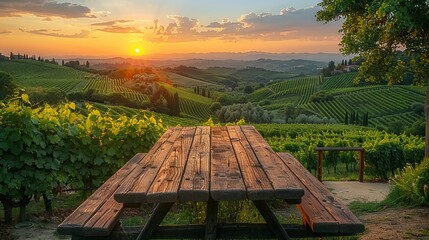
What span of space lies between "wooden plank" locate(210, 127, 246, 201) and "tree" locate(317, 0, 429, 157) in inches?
303

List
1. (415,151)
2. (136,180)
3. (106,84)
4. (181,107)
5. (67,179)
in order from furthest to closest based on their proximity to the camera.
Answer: (106,84) → (181,107) → (415,151) → (67,179) → (136,180)

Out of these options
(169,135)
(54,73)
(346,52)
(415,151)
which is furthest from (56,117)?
(54,73)

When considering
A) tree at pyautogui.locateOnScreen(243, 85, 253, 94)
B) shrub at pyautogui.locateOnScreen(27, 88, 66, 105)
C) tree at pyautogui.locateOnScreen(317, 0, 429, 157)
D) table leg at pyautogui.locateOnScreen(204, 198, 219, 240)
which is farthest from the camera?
tree at pyautogui.locateOnScreen(243, 85, 253, 94)

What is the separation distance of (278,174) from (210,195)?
71 cm

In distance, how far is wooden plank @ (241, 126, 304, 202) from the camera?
2904 millimetres

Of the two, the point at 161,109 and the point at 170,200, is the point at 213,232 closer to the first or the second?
the point at 170,200

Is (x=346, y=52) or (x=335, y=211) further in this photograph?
(x=346, y=52)

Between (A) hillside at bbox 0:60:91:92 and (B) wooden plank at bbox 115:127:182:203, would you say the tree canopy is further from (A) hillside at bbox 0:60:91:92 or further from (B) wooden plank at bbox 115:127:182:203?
(A) hillside at bbox 0:60:91:92

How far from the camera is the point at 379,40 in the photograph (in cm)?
1251

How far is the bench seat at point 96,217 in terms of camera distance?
3299 millimetres

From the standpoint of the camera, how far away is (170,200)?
2838mm

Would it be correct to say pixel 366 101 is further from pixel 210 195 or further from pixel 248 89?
pixel 210 195

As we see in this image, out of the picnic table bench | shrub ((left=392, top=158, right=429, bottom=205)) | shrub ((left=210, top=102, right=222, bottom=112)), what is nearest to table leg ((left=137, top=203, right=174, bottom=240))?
the picnic table bench

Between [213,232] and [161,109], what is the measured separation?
3262 inches
